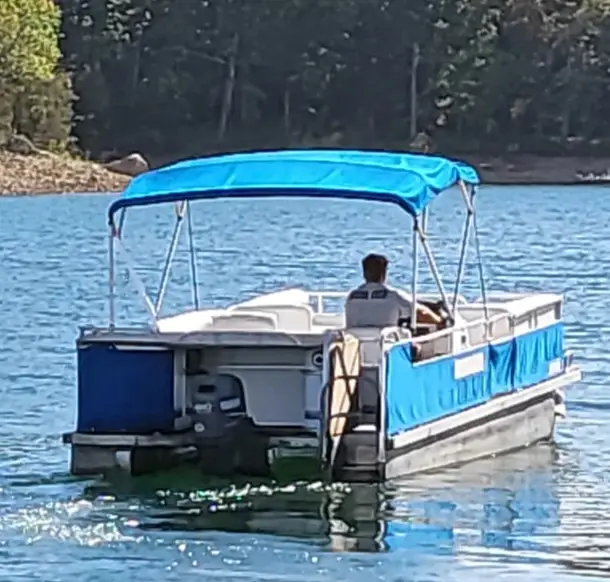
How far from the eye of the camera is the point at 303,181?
17656 millimetres

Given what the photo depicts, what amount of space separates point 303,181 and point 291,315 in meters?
2.37

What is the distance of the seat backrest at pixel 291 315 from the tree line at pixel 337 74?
268 ft

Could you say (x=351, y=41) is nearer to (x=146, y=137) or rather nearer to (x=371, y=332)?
(x=146, y=137)

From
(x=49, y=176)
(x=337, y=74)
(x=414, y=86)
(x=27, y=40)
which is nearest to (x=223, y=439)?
(x=49, y=176)

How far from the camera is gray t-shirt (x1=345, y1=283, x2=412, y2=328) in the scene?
57.8 feet

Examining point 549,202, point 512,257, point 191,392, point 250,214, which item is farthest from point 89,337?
point 549,202

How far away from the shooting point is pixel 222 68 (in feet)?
346

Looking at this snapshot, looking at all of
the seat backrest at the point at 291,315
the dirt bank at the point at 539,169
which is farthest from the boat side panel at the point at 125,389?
the dirt bank at the point at 539,169

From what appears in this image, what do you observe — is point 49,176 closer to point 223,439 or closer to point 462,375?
point 462,375

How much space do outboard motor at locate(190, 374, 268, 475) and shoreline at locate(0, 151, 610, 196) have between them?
66210 mm

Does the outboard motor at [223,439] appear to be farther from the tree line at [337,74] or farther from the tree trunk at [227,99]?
the tree trunk at [227,99]

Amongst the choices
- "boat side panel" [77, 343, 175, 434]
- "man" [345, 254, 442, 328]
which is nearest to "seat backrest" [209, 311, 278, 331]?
"man" [345, 254, 442, 328]

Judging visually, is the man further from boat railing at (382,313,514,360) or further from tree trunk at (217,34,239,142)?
tree trunk at (217,34,239,142)

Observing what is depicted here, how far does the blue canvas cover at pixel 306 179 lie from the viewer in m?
17.4
